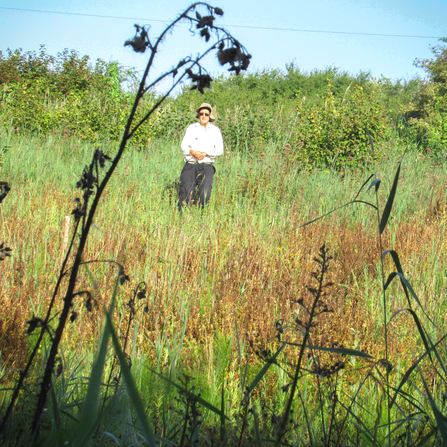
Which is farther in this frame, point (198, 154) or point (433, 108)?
point (433, 108)

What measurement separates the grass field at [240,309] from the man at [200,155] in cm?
39

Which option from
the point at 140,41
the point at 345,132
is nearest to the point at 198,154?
the point at 345,132

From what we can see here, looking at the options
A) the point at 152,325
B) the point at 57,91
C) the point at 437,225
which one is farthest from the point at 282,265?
the point at 57,91

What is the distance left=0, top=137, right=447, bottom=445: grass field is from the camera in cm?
166

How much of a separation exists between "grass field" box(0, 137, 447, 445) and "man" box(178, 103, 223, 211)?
1.29 ft

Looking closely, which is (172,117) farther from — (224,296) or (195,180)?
(224,296)

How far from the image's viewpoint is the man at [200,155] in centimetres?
684

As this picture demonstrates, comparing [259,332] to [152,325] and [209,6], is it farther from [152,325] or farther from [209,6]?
[209,6]

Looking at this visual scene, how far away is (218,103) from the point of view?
29625mm

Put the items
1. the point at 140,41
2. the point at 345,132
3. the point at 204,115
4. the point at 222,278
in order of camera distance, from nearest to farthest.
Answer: the point at 140,41
the point at 222,278
the point at 204,115
the point at 345,132

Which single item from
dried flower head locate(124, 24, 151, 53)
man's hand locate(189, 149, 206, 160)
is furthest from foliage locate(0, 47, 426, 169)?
dried flower head locate(124, 24, 151, 53)

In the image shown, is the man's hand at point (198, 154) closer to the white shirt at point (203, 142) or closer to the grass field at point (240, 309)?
the white shirt at point (203, 142)

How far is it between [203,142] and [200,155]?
0.30m

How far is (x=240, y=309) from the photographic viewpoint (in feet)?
9.65
